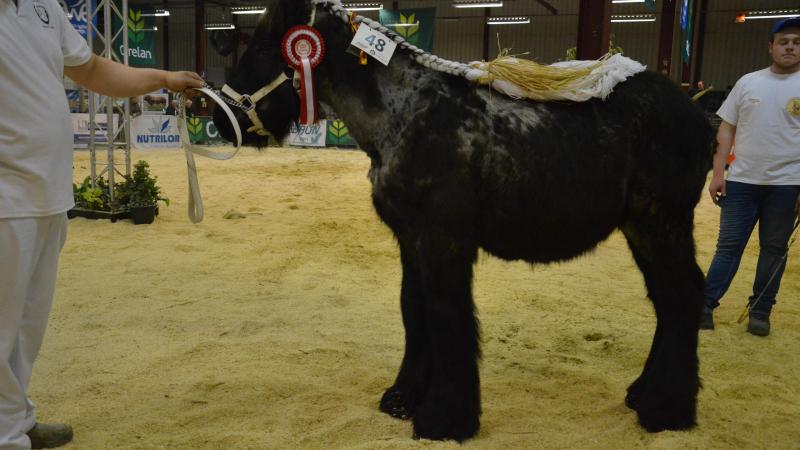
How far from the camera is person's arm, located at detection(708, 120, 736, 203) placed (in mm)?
4332

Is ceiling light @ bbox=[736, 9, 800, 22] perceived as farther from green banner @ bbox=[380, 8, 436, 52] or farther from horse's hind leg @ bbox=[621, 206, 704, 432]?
horse's hind leg @ bbox=[621, 206, 704, 432]

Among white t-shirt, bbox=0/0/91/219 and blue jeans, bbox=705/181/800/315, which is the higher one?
white t-shirt, bbox=0/0/91/219

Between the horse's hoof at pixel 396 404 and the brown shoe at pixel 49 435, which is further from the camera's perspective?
the horse's hoof at pixel 396 404

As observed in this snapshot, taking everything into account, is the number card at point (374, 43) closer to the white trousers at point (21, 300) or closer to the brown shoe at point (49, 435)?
the white trousers at point (21, 300)

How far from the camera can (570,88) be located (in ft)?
9.02

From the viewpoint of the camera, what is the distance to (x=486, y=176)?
103 inches

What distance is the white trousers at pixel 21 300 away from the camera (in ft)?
6.98

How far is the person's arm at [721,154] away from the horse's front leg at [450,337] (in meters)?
2.54

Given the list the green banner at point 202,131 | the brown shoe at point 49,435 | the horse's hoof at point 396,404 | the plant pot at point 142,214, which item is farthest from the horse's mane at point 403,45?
the green banner at point 202,131

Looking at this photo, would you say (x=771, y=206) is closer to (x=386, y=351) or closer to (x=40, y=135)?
(x=386, y=351)

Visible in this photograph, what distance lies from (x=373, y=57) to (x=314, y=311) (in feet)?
7.89

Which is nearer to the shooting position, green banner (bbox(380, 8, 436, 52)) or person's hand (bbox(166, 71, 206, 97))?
person's hand (bbox(166, 71, 206, 97))

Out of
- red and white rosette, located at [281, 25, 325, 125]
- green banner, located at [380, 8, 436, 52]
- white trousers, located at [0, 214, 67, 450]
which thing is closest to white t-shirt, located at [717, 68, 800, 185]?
red and white rosette, located at [281, 25, 325, 125]

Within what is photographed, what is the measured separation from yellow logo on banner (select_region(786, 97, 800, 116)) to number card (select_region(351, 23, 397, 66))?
9.22 feet
